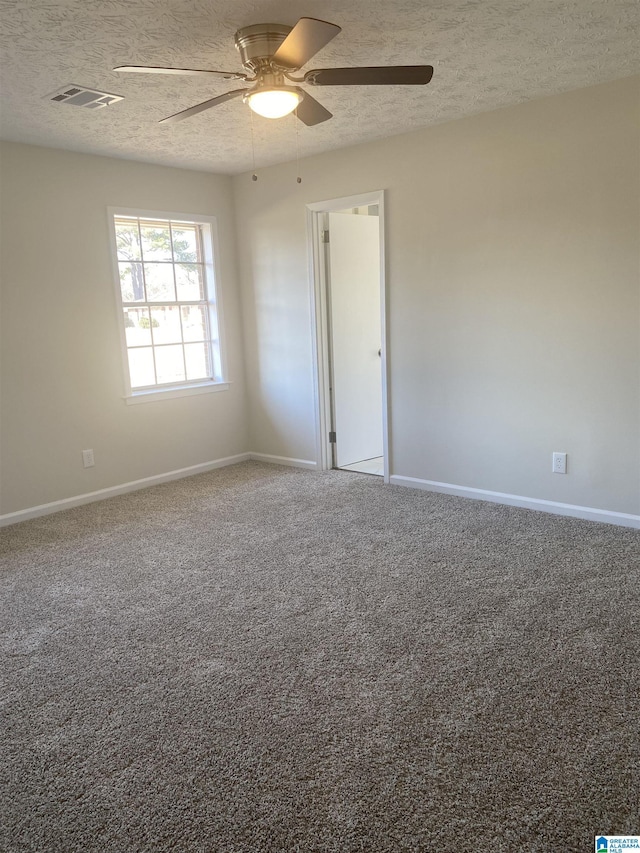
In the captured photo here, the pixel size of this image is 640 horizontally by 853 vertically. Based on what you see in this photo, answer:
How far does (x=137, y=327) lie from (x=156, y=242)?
726 mm

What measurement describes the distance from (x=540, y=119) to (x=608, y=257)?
0.93 m

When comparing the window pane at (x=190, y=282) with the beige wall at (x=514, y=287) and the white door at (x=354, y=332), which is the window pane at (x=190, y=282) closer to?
the beige wall at (x=514, y=287)

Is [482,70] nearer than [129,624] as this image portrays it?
No

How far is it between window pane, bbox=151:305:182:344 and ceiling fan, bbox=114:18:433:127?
2.52 meters

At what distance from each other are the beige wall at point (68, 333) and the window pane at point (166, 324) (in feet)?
1.35

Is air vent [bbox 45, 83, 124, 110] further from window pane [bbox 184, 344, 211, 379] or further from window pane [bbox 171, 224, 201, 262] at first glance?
window pane [bbox 184, 344, 211, 379]

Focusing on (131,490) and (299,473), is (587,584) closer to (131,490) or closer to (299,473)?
(299,473)

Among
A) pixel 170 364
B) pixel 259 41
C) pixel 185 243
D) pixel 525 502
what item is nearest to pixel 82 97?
pixel 259 41

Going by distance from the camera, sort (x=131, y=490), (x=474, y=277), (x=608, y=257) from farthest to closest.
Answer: (x=131, y=490)
(x=474, y=277)
(x=608, y=257)

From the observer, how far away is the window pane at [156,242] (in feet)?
16.1

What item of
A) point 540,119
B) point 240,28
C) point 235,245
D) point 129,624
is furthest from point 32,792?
point 235,245

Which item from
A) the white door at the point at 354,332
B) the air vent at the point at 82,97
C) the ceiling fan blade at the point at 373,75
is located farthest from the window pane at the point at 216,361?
the ceiling fan blade at the point at 373,75

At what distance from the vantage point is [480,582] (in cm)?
304

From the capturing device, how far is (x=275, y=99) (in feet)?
8.00
